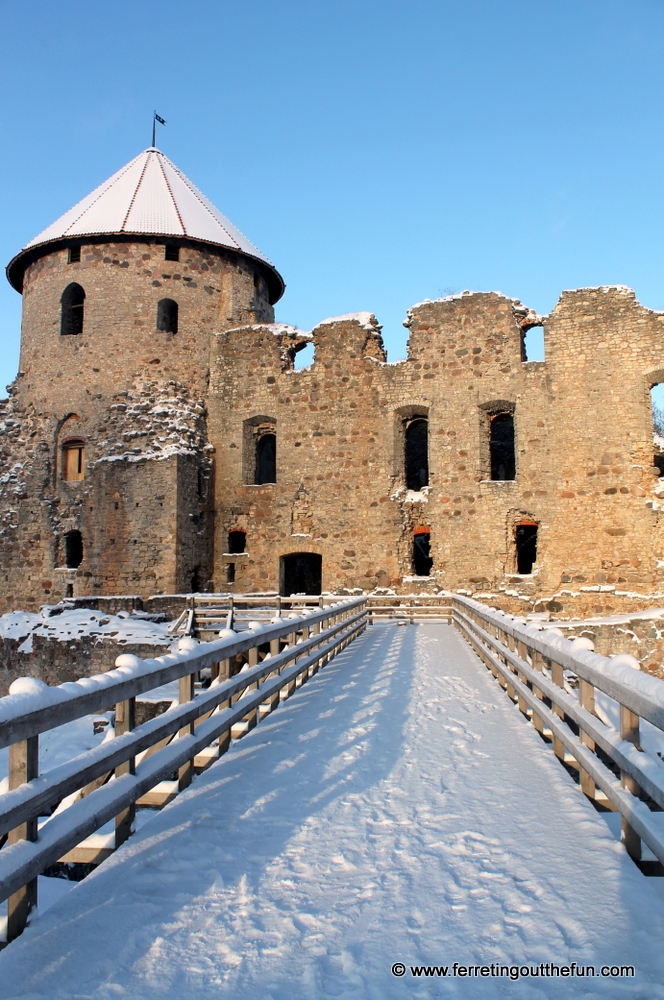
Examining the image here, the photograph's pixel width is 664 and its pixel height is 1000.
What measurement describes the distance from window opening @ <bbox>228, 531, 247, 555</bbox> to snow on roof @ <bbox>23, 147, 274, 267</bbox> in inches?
332

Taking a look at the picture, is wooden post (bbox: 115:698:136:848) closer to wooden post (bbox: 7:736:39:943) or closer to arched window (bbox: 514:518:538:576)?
wooden post (bbox: 7:736:39:943)

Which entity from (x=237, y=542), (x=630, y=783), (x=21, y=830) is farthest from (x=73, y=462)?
(x=630, y=783)

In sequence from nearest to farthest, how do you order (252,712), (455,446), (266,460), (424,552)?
(252,712) → (455,446) → (424,552) → (266,460)

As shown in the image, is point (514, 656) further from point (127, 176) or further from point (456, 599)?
point (127, 176)

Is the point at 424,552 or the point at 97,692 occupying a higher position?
the point at 424,552

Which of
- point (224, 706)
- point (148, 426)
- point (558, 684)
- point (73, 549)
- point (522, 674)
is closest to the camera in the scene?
point (558, 684)

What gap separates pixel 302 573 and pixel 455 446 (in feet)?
21.0

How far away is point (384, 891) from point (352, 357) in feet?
60.9

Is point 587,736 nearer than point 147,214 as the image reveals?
Yes

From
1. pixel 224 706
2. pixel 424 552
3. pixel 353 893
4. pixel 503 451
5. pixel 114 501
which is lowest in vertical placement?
pixel 353 893

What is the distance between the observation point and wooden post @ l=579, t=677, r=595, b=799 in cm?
392

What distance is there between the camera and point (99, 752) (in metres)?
3.07

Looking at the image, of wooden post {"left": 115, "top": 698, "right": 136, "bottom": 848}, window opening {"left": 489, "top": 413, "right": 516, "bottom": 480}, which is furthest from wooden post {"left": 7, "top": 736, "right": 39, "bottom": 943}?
window opening {"left": 489, "top": 413, "right": 516, "bottom": 480}

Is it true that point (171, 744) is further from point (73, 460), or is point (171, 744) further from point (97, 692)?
point (73, 460)
